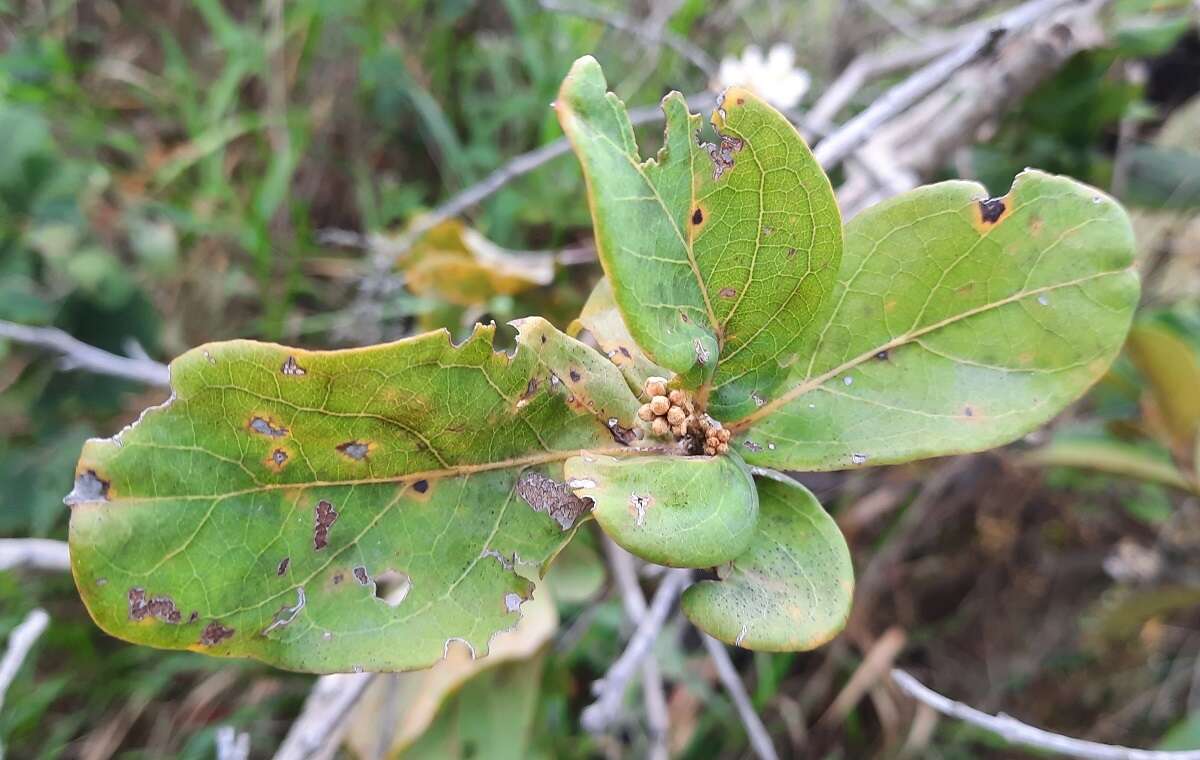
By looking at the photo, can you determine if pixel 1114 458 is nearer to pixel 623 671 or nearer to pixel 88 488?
pixel 623 671

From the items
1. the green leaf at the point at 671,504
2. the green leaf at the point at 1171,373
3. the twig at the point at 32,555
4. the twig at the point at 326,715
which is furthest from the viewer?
the green leaf at the point at 1171,373

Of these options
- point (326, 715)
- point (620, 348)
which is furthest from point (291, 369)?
point (326, 715)

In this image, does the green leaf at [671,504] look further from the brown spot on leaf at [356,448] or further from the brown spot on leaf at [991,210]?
the brown spot on leaf at [991,210]

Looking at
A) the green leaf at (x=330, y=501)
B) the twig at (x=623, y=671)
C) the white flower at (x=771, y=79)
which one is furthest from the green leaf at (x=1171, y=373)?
the green leaf at (x=330, y=501)

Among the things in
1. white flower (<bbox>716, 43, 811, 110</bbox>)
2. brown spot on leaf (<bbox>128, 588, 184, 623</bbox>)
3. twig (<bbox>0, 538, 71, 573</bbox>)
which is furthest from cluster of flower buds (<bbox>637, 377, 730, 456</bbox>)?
white flower (<bbox>716, 43, 811, 110</bbox>)

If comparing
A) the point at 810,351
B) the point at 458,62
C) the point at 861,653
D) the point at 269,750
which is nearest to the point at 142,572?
the point at 810,351

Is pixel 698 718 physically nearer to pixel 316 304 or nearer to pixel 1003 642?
pixel 1003 642
